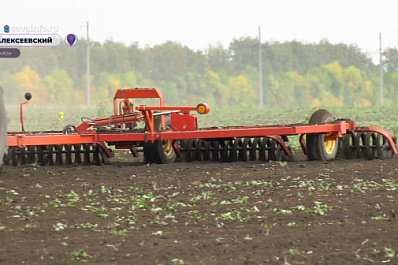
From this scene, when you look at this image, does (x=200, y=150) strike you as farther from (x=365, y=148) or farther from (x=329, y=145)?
(x=365, y=148)

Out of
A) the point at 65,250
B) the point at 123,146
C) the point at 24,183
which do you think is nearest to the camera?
the point at 65,250

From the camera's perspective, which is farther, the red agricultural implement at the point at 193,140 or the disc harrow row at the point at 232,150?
the disc harrow row at the point at 232,150

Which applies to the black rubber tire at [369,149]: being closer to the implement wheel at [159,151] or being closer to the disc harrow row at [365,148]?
the disc harrow row at [365,148]

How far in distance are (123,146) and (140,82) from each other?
6123cm

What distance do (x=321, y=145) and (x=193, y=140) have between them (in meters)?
2.14

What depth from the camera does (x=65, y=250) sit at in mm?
6270

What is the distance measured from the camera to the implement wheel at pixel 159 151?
1287 centimetres

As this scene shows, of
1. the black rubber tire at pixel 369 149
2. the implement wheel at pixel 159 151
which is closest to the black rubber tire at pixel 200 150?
the implement wheel at pixel 159 151

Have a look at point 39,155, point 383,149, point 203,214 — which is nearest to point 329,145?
point 383,149

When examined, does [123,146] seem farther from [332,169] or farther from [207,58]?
[207,58]

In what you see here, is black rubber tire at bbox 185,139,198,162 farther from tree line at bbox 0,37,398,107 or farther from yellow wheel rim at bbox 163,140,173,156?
tree line at bbox 0,37,398,107

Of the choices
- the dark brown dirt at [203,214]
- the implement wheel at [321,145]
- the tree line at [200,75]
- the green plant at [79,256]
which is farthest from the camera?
the tree line at [200,75]

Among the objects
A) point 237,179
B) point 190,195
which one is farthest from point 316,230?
point 237,179

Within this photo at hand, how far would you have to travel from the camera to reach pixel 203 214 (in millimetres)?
7906
